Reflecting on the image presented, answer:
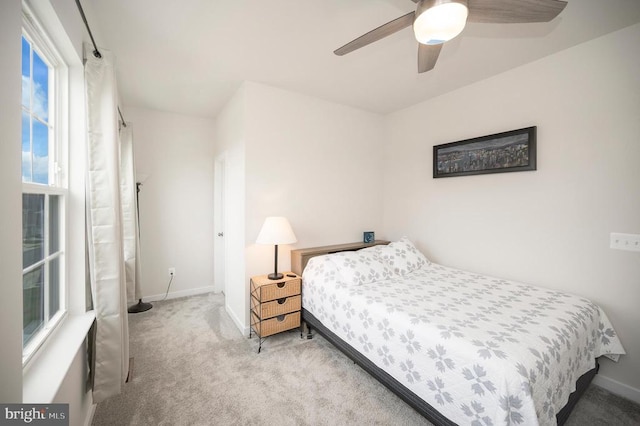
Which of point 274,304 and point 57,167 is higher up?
point 57,167

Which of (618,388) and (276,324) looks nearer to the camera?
(618,388)

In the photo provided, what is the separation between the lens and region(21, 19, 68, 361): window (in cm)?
119

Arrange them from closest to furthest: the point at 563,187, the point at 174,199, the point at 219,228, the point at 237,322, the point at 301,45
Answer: the point at 301,45, the point at 563,187, the point at 237,322, the point at 174,199, the point at 219,228

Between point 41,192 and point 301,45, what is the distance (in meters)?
1.89

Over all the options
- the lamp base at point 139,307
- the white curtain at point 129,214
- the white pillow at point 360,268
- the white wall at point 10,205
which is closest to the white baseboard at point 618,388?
the white pillow at point 360,268

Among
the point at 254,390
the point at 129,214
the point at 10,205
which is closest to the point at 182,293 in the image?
the point at 129,214

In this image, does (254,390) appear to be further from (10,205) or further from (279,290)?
(10,205)

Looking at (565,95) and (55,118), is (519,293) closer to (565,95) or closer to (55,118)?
(565,95)

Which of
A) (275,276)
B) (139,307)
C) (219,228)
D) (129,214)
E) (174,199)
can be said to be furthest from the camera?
(219,228)

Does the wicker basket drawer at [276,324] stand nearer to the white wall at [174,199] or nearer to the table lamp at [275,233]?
the table lamp at [275,233]

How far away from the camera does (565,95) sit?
2143mm

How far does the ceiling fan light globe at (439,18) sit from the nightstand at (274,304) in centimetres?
215

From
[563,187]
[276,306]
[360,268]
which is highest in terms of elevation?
[563,187]

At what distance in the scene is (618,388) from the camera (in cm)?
190
